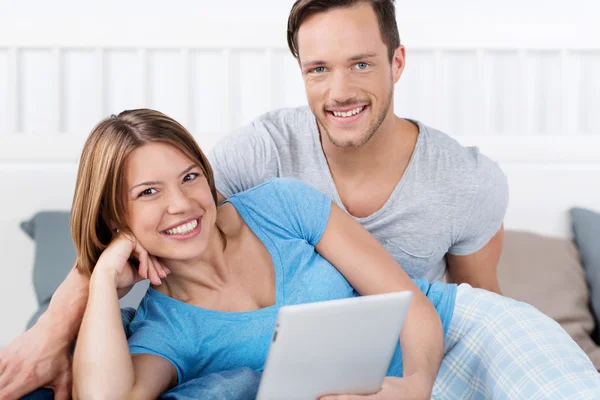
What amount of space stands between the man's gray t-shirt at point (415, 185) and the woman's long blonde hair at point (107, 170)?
1.32 ft

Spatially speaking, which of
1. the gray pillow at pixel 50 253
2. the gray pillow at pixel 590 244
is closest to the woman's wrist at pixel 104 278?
the gray pillow at pixel 50 253

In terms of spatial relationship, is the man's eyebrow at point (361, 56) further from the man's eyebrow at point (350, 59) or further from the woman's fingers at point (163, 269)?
the woman's fingers at point (163, 269)

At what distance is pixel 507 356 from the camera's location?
146 cm

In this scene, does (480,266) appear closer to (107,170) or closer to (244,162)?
(244,162)

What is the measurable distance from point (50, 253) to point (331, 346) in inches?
50.2

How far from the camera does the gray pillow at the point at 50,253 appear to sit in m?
2.13

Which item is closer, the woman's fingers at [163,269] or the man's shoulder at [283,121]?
the woman's fingers at [163,269]

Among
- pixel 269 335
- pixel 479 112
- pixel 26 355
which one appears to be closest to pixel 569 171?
pixel 479 112

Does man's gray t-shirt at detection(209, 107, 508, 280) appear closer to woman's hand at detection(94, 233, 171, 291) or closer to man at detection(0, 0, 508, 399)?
man at detection(0, 0, 508, 399)

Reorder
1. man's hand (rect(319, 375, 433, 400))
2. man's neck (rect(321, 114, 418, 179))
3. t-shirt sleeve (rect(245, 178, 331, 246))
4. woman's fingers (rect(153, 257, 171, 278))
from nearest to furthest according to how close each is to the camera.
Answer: man's hand (rect(319, 375, 433, 400)) < woman's fingers (rect(153, 257, 171, 278)) < t-shirt sleeve (rect(245, 178, 331, 246)) < man's neck (rect(321, 114, 418, 179))

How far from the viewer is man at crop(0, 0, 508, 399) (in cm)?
180

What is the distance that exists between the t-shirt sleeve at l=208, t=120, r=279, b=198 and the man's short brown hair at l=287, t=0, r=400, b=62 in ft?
0.82

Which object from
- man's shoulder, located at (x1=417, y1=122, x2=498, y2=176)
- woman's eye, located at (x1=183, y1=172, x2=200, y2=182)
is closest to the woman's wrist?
woman's eye, located at (x1=183, y1=172, x2=200, y2=182)

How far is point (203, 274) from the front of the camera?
152 centimetres
